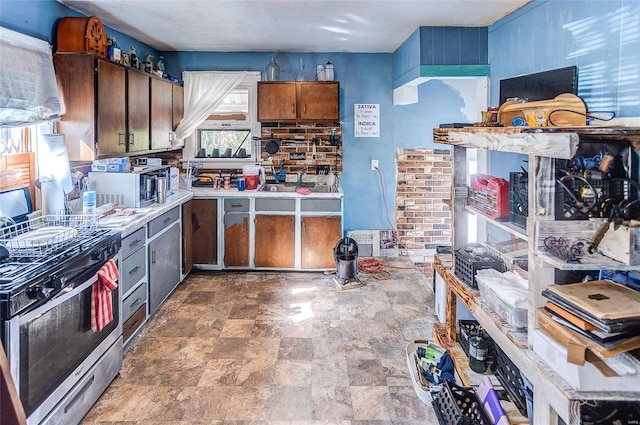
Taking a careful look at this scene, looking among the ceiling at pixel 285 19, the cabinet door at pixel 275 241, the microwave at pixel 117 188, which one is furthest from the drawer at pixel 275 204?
the ceiling at pixel 285 19

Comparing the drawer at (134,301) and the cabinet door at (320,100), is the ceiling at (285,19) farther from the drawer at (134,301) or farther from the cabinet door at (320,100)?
the drawer at (134,301)

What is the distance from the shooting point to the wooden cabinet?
127 inches

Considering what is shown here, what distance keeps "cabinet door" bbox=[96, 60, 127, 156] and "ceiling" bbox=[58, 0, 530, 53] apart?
0.52m

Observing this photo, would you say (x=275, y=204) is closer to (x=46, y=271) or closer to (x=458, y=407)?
(x=46, y=271)

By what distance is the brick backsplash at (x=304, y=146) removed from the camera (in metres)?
5.40

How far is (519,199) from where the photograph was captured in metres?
2.19

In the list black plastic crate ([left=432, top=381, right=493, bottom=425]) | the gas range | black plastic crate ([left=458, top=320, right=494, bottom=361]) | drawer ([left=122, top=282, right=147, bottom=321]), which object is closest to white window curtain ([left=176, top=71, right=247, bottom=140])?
drawer ([left=122, top=282, right=147, bottom=321])

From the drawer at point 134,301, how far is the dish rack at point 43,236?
2.00 ft

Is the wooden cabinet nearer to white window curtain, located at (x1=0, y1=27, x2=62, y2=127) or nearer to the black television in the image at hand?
white window curtain, located at (x1=0, y1=27, x2=62, y2=127)

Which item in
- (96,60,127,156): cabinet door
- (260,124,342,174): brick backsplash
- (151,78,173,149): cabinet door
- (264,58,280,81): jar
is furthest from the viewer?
(260,124,342,174): brick backsplash

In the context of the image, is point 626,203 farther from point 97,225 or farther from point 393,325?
point 97,225

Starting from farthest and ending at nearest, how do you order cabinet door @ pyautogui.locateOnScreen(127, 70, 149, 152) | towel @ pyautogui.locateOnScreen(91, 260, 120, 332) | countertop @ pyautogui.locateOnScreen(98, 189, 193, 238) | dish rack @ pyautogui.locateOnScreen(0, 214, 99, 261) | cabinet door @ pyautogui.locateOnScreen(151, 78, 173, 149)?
cabinet door @ pyautogui.locateOnScreen(151, 78, 173, 149)
cabinet door @ pyautogui.locateOnScreen(127, 70, 149, 152)
countertop @ pyautogui.locateOnScreen(98, 189, 193, 238)
towel @ pyautogui.locateOnScreen(91, 260, 120, 332)
dish rack @ pyautogui.locateOnScreen(0, 214, 99, 261)

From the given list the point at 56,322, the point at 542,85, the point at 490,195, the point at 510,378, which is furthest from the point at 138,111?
the point at 510,378

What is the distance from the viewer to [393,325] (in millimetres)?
3641
